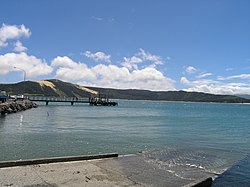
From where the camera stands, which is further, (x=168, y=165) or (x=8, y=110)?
(x=8, y=110)

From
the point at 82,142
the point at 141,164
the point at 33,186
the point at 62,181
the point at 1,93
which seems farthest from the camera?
the point at 1,93

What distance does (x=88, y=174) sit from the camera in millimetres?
11328

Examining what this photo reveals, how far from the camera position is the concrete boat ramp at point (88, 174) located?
1009 centimetres

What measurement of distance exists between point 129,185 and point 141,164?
15.0 ft

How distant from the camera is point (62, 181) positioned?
10.1m

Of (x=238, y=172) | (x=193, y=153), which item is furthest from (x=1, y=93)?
(x=238, y=172)

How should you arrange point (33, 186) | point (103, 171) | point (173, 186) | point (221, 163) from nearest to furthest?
point (33, 186) < point (173, 186) < point (103, 171) < point (221, 163)

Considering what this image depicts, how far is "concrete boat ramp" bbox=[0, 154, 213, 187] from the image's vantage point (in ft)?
33.1

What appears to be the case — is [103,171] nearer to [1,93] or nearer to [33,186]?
[33,186]

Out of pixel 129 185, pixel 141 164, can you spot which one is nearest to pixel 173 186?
pixel 129 185

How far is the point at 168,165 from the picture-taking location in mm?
15625

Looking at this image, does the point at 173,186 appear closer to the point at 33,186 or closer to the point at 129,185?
the point at 129,185

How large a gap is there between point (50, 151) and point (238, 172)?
486 inches

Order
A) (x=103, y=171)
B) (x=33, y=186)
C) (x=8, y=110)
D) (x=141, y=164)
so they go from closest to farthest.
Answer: (x=33, y=186) → (x=103, y=171) → (x=141, y=164) → (x=8, y=110)
